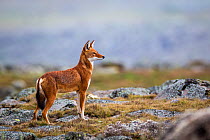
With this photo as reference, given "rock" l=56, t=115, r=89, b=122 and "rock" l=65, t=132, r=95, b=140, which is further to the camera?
"rock" l=56, t=115, r=89, b=122

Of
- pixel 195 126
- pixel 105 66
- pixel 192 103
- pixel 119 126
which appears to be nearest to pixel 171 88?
pixel 192 103

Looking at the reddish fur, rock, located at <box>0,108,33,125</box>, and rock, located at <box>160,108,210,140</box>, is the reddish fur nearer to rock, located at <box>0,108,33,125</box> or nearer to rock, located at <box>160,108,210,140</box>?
rock, located at <box>0,108,33,125</box>

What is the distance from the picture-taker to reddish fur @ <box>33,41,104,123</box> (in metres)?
13.9

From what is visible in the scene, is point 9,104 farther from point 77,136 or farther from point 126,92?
point 77,136

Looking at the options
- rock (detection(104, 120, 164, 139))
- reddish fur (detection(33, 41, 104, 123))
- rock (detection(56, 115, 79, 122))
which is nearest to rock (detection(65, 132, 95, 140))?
rock (detection(104, 120, 164, 139))

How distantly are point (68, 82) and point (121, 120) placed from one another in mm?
3113

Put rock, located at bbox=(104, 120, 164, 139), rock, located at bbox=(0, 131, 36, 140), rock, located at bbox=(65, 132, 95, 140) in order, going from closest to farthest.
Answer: rock, located at bbox=(65, 132, 95, 140) < rock, located at bbox=(0, 131, 36, 140) < rock, located at bbox=(104, 120, 164, 139)

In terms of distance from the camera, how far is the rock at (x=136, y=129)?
11.4 m

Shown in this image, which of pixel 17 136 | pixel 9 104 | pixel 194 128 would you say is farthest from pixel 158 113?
pixel 9 104

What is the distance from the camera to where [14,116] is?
15.8 metres

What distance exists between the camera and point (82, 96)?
15.0 m

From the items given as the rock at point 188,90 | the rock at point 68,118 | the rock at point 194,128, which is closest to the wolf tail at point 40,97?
the rock at point 68,118

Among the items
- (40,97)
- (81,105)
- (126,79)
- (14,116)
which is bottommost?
(14,116)

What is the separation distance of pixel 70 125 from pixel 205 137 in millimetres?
7611
